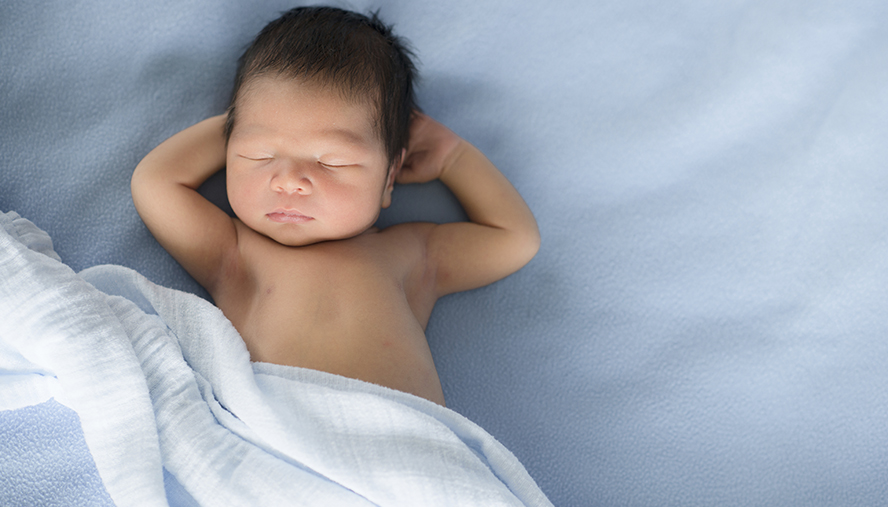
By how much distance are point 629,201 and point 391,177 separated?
47 centimetres

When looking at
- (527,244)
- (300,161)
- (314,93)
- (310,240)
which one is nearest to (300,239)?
(310,240)

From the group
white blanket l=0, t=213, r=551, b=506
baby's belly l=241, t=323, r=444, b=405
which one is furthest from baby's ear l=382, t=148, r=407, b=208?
white blanket l=0, t=213, r=551, b=506

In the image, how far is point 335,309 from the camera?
1003 millimetres

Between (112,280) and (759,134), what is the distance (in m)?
1.21

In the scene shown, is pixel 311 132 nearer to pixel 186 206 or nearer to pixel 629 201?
pixel 186 206

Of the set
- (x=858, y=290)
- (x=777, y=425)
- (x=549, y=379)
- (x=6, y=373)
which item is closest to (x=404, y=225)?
(x=549, y=379)

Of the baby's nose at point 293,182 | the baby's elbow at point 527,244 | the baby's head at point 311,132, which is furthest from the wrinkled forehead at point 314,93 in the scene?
the baby's elbow at point 527,244

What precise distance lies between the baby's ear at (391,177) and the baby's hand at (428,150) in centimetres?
2

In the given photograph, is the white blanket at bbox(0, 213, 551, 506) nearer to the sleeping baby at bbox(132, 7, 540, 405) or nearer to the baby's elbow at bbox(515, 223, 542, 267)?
the sleeping baby at bbox(132, 7, 540, 405)

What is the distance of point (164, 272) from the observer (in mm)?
1071

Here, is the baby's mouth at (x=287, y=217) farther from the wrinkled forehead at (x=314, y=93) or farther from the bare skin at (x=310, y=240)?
the wrinkled forehead at (x=314, y=93)

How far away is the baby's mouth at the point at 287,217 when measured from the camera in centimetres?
100

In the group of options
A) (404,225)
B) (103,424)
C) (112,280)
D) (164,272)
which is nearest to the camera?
(103,424)

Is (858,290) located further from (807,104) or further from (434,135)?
(434,135)
